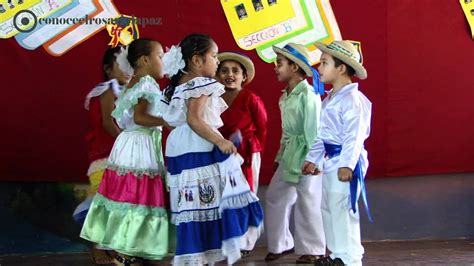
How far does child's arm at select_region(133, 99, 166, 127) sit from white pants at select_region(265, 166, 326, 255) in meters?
1.31

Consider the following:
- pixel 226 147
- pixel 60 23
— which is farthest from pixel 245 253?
pixel 60 23

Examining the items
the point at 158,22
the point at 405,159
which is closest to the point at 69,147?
the point at 158,22

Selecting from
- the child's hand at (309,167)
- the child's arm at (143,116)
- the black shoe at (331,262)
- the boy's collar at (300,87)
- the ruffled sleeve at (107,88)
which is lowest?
the black shoe at (331,262)

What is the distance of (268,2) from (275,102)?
30.9 inches

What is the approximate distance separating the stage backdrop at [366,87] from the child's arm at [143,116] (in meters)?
1.37

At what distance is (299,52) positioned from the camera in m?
5.76

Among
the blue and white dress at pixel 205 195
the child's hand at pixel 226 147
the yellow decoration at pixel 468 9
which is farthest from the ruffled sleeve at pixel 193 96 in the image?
the yellow decoration at pixel 468 9

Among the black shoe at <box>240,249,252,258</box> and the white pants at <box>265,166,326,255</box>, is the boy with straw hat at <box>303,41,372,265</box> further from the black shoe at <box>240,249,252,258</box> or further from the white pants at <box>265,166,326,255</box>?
the black shoe at <box>240,249,252,258</box>

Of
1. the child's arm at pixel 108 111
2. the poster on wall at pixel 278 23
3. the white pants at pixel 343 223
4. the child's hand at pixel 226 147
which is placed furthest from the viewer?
the poster on wall at pixel 278 23

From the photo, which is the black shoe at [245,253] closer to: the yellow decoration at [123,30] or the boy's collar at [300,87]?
the boy's collar at [300,87]

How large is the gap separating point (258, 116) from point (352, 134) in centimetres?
112

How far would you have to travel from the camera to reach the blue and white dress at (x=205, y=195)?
455 cm

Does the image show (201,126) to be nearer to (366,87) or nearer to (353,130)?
(353,130)

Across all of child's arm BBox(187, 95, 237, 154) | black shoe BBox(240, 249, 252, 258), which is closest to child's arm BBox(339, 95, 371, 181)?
child's arm BBox(187, 95, 237, 154)
